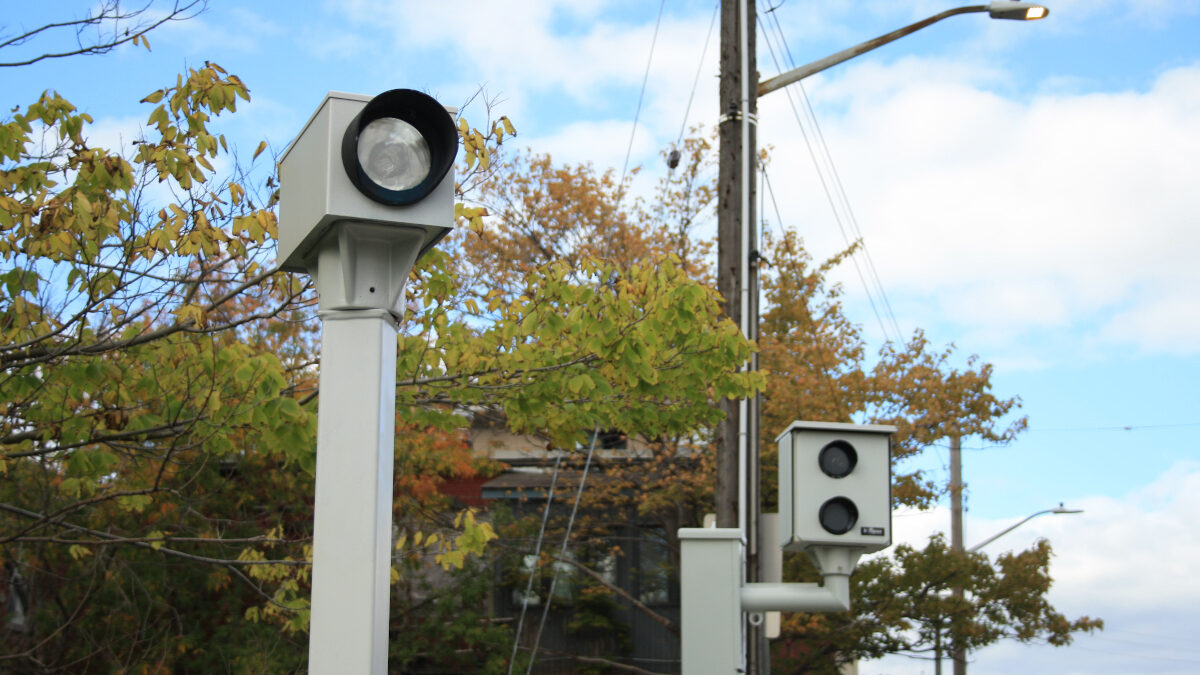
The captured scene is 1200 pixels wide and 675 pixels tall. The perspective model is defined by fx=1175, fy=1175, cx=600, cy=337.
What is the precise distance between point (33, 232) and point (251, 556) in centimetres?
312

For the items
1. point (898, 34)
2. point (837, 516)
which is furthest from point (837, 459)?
point (898, 34)

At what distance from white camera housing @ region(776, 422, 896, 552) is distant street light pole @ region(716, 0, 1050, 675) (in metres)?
3.84

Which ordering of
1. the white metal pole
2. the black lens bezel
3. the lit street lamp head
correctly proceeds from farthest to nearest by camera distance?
the lit street lamp head < the black lens bezel < the white metal pole

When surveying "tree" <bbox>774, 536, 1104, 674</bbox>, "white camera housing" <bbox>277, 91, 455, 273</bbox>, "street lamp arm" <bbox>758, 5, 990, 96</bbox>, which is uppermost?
"street lamp arm" <bbox>758, 5, 990, 96</bbox>

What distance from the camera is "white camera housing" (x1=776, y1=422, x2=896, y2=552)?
530 cm

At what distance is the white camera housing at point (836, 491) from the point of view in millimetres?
5301

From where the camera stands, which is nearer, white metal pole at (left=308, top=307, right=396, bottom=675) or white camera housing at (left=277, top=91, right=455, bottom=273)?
white metal pole at (left=308, top=307, right=396, bottom=675)

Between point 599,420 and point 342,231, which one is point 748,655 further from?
point 342,231

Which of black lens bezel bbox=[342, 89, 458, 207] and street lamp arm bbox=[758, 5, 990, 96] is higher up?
street lamp arm bbox=[758, 5, 990, 96]

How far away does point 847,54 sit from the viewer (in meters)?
10.3

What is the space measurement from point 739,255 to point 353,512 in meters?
7.90

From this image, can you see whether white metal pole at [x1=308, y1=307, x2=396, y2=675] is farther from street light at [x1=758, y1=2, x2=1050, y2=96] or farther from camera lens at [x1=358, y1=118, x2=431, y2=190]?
street light at [x1=758, y1=2, x2=1050, y2=96]

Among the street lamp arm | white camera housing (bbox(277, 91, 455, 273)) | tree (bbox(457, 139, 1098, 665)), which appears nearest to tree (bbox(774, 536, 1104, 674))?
tree (bbox(457, 139, 1098, 665))

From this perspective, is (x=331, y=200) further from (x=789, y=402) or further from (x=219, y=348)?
(x=789, y=402)
